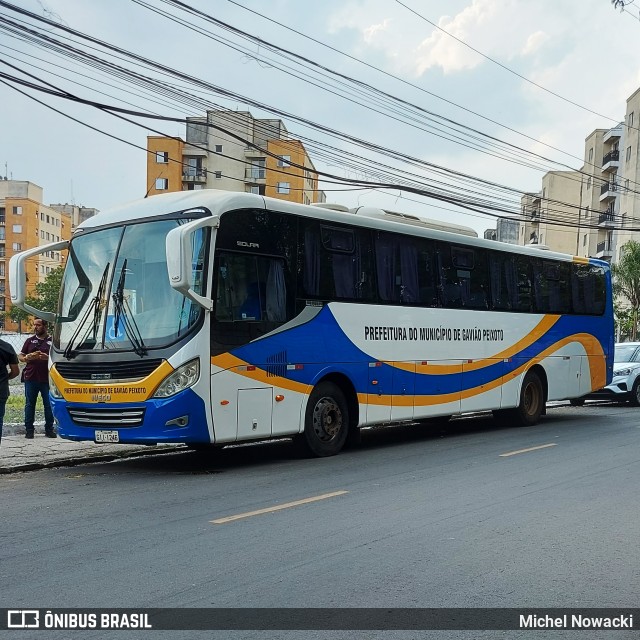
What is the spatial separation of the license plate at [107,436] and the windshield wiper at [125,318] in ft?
3.30

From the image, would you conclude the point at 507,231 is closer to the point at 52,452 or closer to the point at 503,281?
the point at 503,281

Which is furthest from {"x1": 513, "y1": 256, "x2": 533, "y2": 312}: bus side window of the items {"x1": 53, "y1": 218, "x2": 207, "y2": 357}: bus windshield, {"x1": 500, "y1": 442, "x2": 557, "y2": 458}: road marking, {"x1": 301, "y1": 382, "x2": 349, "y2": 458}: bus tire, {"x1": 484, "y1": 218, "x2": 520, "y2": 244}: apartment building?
{"x1": 484, "y1": 218, "x2": 520, "y2": 244}: apartment building

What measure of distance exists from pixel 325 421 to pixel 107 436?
3131 mm

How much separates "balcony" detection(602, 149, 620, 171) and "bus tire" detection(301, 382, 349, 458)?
2460 inches

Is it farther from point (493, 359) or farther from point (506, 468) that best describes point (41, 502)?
point (493, 359)

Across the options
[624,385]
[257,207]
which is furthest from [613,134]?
[257,207]

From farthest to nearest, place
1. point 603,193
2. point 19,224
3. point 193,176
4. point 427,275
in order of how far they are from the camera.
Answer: point 19,224 < point 193,176 < point 603,193 < point 427,275

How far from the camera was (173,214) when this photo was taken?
10172 mm

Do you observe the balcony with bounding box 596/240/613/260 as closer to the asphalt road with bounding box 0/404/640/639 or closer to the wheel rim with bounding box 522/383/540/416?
the wheel rim with bounding box 522/383/540/416

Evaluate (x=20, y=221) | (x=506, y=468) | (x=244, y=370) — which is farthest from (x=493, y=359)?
(x=20, y=221)

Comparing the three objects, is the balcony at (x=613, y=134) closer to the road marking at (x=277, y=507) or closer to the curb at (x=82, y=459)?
the curb at (x=82, y=459)

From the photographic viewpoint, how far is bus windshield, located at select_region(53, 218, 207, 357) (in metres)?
9.75

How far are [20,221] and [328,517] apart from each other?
4614 inches

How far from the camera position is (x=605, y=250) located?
68.3 metres
